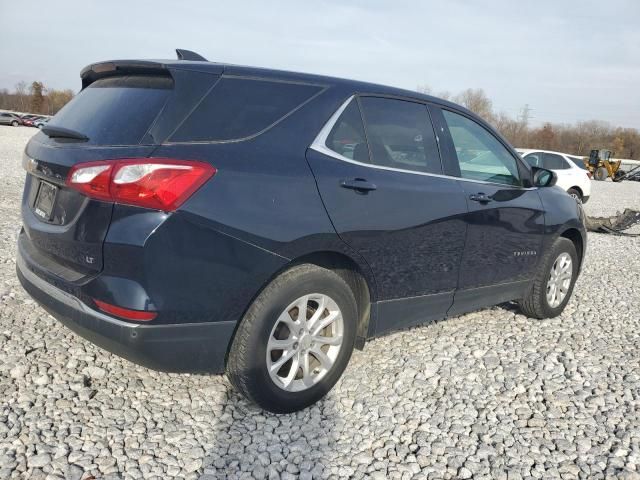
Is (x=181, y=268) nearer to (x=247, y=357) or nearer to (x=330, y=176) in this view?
(x=247, y=357)

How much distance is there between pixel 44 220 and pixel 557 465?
276cm

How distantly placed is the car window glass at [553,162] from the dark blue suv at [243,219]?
11672 millimetres

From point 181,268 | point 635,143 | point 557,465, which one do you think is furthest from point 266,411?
point 635,143

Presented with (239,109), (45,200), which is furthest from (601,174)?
(45,200)

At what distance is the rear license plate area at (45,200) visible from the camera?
103 inches

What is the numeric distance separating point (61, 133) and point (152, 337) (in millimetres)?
1194

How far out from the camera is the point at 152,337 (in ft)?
7.61

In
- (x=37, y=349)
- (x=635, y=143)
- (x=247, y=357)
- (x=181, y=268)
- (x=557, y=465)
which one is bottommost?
(x=37, y=349)

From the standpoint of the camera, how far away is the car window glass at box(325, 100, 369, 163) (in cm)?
291

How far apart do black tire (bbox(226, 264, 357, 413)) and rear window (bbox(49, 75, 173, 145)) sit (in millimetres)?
939

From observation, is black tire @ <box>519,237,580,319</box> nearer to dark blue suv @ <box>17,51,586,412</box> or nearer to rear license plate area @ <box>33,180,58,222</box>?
dark blue suv @ <box>17,51,586,412</box>

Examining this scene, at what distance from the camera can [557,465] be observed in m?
2.59

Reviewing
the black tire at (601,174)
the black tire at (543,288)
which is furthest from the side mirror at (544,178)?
the black tire at (601,174)

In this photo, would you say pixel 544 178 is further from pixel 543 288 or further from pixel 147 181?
pixel 147 181
